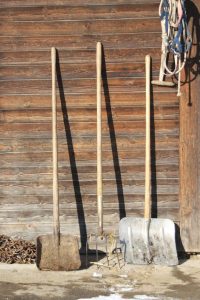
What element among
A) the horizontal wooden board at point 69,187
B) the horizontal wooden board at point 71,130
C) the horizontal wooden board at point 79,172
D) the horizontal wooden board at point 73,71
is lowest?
the horizontal wooden board at point 69,187

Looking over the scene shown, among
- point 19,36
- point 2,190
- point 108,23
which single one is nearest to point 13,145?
point 2,190

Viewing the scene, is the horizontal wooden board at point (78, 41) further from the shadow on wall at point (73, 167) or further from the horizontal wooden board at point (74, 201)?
the horizontal wooden board at point (74, 201)

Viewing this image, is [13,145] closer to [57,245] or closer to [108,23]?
[57,245]

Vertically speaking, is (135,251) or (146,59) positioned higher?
(146,59)

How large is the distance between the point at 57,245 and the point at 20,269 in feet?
1.34

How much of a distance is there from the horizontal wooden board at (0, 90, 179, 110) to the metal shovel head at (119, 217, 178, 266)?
115cm

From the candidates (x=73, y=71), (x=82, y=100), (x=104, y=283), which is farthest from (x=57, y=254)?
(x=73, y=71)

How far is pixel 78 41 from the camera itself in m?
5.39

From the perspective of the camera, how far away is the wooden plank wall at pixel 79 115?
17.6 ft

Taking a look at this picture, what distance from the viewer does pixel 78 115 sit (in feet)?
17.9

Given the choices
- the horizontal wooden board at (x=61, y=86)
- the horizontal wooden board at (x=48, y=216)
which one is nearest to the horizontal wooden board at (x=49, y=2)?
the horizontal wooden board at (x=61, y=86)

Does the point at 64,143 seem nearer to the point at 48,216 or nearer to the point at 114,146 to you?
the point at 114,146

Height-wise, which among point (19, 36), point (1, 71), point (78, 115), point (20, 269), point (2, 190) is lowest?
point (20, 269)

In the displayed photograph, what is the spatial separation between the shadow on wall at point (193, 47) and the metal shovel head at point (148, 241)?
122 centimetres
